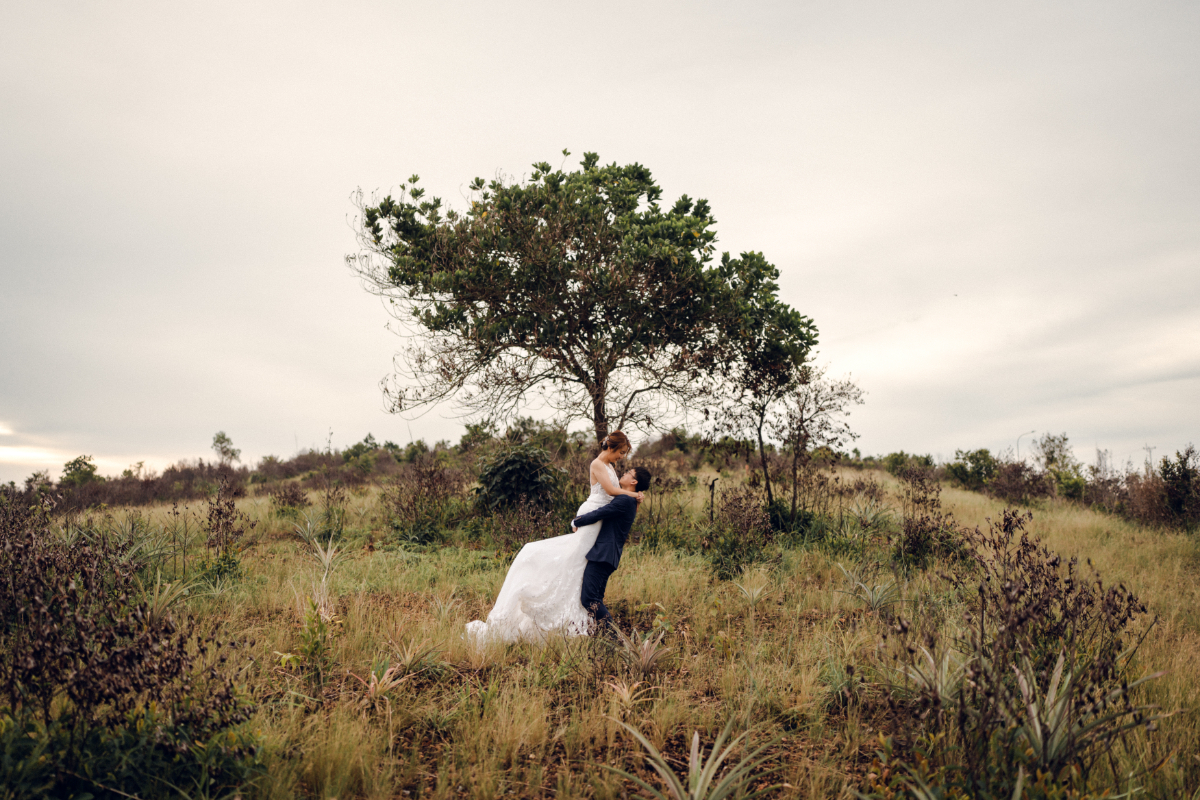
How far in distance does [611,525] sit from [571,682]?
170 centimetres

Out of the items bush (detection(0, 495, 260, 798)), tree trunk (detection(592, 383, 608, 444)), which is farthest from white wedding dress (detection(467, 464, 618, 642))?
tree trunk (detection(592, 383, 608, 444))

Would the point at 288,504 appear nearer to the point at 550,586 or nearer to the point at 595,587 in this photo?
the point at 550,586

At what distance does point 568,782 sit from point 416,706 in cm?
143

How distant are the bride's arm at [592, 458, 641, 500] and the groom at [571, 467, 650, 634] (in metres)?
0.06

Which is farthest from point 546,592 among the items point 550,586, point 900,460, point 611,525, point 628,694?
point 900,460

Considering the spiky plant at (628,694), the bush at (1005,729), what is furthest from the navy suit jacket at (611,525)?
the bush at (1005,729)

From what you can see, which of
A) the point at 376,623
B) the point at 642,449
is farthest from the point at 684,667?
the point at 642,449

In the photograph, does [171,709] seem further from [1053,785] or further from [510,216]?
[510,216]

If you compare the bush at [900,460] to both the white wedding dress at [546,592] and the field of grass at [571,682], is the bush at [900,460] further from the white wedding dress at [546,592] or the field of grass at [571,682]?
the white wedding dress at [546,592]

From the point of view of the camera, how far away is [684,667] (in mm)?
4895

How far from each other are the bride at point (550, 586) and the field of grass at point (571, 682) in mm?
316

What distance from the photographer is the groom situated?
5809mm

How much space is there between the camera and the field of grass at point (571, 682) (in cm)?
334

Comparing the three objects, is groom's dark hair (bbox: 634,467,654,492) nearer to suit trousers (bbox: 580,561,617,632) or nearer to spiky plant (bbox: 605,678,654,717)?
suit trousers (bbox: 580,561,617,632)
